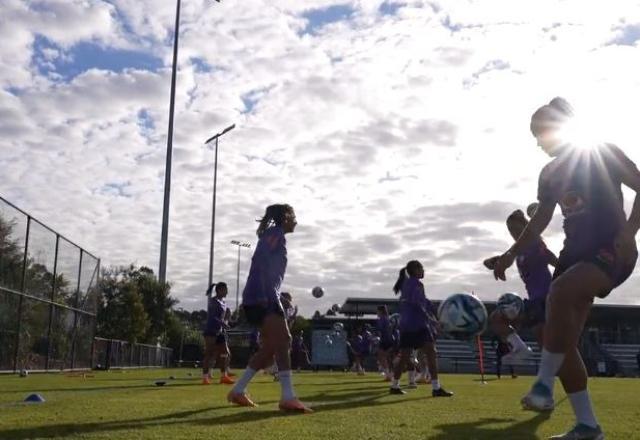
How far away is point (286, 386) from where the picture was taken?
23.0 ft

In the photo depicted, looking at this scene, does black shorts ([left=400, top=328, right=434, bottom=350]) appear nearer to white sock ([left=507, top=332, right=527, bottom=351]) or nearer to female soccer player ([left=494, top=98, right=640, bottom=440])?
white sock ([left=507, top=332, right=527, bottom=351])

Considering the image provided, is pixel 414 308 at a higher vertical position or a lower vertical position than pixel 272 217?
lower

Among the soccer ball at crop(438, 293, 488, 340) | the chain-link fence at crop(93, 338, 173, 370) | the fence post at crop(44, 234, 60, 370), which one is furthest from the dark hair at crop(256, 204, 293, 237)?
the chain-link fence at crop(93, 338, 173, 370)

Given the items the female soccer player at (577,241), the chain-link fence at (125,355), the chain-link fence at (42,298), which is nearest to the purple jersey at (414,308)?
the female soccer player at (577,241)

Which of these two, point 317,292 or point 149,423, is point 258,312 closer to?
point 149,423

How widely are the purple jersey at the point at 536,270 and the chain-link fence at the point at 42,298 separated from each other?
1358cm

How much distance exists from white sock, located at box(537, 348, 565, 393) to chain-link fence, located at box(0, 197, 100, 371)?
15.6m

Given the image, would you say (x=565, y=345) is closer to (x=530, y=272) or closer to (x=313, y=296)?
(x=530, y=272)

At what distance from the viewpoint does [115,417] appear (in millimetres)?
5988

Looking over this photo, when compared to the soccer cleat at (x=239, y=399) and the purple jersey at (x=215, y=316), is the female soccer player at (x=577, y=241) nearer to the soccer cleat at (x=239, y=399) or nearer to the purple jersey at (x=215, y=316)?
the soccer cleat at (x=239, y=399)

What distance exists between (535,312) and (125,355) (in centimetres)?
2901

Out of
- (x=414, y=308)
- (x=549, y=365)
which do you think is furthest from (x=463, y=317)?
(x=549, y=365)

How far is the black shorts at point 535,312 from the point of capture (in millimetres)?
6809

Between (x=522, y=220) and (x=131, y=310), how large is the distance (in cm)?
4401
